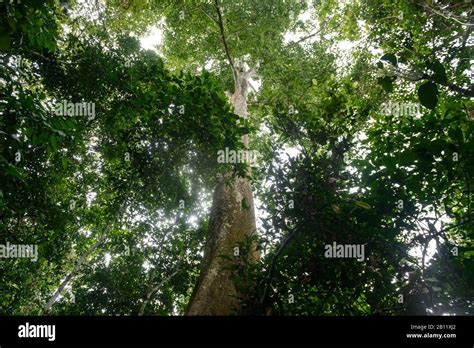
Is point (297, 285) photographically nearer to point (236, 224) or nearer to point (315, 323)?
point (315, 323)

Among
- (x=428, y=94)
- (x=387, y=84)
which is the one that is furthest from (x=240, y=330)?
(x=428, y=94)

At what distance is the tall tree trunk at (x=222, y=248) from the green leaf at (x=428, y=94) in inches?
98.3

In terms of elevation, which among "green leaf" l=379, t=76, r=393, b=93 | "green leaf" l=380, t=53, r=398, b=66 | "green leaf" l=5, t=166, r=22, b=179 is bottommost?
"green leaf" l=5, t=166, r=22, b=179

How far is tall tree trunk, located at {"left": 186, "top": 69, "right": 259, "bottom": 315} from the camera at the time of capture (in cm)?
457

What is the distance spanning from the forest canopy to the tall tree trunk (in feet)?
0.11

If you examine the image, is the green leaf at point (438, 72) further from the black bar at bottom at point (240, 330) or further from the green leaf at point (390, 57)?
the black bar at bottom at point (240, 330)

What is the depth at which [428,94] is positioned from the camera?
4.98 feet

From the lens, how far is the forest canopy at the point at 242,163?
3.58 m

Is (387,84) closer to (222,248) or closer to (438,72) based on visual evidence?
(438,72)

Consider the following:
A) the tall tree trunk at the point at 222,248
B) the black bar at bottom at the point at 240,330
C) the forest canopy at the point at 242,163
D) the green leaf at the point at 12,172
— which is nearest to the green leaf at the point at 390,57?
the forest canopy at the point at 242,163

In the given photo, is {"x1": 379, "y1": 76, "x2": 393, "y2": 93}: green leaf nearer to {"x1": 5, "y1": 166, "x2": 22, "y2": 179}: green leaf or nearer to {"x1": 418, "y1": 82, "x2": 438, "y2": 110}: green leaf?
{"x1": 418, "y1": 82, "x2": 438, "y2": 110}: green leaf

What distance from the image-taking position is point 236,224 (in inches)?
239

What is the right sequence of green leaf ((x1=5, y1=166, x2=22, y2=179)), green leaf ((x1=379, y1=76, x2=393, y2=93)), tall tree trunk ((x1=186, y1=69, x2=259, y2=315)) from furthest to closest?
tall tree trunk ((x1=186, y1=69, x2=259, y2=315))
green leaf ((x1=5, y1=166, x2=22, y2=179))
green leaf ((x1=379, y1=76, x2=393, y2=93))

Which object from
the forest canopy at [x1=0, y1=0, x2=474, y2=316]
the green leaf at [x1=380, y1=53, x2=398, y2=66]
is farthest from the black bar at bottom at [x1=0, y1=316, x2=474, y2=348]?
the green leaf at [x1=380, y1=53, x2=398, y2=66]
